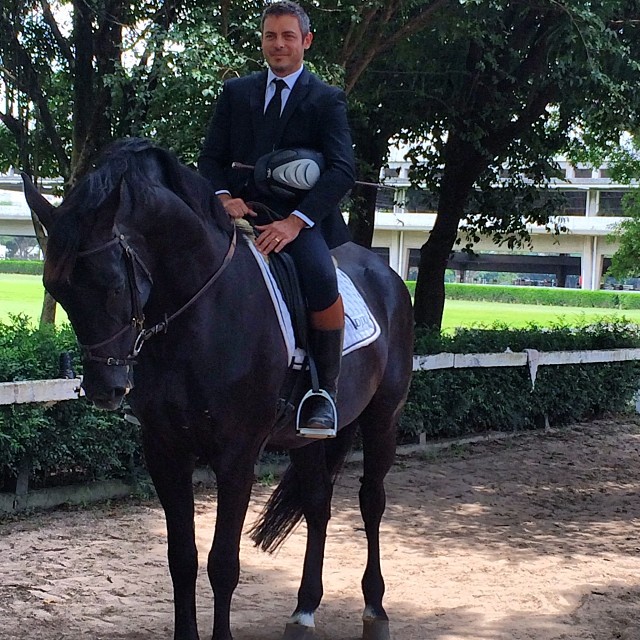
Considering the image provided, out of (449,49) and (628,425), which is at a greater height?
(449,49)

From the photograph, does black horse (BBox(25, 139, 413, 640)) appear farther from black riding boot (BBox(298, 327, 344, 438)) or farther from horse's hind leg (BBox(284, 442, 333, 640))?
horse's hind leg (BBox(284, 442, 333, 640))

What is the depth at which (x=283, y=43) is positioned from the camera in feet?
13.4

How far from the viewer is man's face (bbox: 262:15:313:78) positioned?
404cm

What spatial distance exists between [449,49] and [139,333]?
9212mm

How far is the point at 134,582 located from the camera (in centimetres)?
542

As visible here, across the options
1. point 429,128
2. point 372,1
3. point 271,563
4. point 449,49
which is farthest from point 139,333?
point 429,128

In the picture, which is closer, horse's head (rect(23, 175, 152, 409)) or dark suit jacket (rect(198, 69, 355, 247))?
horse's head (rect(23, 175, 152, 409))

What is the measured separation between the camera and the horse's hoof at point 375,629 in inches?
180

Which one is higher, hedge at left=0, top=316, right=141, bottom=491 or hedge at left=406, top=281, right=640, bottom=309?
hedge at left=0, top=316, right=141, bottom=491

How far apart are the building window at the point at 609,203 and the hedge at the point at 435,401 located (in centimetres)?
4634

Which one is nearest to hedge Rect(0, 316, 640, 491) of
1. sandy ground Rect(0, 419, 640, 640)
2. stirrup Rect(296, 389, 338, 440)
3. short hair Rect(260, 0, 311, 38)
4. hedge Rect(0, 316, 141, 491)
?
hedge Rect(0, 316, 141, 491)

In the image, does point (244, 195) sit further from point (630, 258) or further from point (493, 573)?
point (630, 258)

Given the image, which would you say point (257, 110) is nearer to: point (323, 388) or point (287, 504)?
point (323, 388)

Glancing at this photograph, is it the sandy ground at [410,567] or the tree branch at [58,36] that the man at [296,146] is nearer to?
the sandy ground at [410,567]
